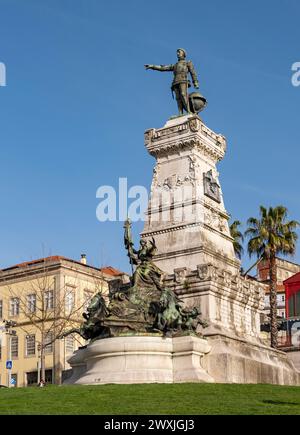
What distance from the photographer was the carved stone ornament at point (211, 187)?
37.1 m

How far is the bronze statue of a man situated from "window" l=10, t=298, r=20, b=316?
34.9 metres

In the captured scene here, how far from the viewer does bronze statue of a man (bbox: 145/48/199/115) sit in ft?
129

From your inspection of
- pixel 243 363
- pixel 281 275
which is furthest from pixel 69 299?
pixel 243 363

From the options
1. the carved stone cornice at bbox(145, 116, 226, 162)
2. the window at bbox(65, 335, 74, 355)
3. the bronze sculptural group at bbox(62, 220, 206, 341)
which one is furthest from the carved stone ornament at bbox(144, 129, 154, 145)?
the window at bbox(65, 335, 74, 355)

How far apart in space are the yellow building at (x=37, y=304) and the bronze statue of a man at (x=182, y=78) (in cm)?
2843

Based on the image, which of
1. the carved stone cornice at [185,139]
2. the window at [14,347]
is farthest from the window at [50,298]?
the carved stone cornice at [185,139]

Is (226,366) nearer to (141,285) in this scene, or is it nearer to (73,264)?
(141,285)

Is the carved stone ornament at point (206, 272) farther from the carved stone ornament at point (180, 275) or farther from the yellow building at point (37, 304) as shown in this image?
the yellow building at point (37, 304)

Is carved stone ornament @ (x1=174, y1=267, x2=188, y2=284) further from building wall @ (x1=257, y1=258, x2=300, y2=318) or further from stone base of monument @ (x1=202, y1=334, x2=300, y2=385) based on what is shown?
building wall @ (x1=257, y1=258, x2=300, y2=318)

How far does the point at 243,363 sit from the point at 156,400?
11.4 metres

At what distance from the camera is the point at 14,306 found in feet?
230

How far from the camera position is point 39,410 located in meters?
19.7

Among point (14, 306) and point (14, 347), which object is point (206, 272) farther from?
A: point (14, 306)
